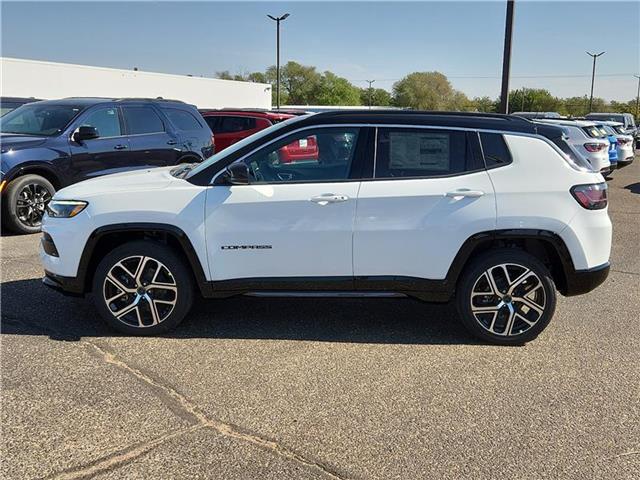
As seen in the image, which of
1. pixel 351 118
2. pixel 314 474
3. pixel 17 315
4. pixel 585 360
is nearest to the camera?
pixel 314 474

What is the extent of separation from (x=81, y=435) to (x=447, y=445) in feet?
6.40

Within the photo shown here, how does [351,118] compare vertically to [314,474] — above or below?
above

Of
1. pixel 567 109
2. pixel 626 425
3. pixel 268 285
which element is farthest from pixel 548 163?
pixel 567 109

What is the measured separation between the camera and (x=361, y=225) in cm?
423

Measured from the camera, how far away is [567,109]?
8112 cm

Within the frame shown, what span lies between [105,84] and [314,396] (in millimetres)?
33399

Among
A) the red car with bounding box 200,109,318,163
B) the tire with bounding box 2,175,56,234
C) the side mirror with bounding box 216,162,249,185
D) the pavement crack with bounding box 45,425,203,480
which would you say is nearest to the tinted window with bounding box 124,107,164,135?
the tire with bounding box 2,175,56,234

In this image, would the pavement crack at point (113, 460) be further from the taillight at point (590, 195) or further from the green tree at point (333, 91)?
the green tree at point (333, 91)

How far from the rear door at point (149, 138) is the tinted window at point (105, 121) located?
0.16 m

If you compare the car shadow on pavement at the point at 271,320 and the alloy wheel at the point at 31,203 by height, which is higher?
the alloy wheel at the point at 31,203

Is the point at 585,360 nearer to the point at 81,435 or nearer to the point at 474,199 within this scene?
the point at 474,199

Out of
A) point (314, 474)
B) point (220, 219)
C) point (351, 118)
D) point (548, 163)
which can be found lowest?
point (314, 474)

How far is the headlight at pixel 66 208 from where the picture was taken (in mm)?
4375

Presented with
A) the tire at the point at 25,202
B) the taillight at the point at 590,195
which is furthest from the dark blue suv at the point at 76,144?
the taillight at the point at 590,195
